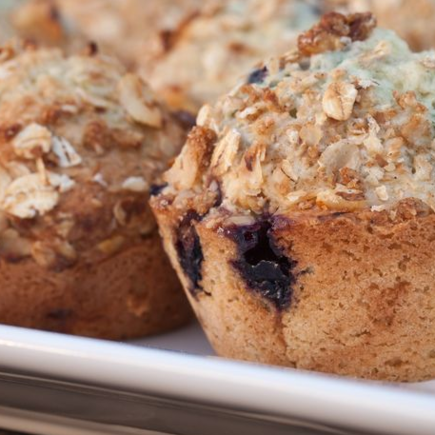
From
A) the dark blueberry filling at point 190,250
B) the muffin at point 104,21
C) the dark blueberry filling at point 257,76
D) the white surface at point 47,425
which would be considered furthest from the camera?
the muffin at point 104,21

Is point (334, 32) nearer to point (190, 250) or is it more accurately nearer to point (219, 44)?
point (190, 250)

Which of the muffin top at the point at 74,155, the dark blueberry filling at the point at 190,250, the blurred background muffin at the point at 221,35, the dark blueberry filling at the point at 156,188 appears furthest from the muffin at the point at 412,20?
the dark blueberry filling at the point at 190,250

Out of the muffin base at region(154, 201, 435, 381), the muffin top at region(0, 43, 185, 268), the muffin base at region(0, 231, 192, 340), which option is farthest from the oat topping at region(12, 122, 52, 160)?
the muffin base at region(154, 201, 435, 381)

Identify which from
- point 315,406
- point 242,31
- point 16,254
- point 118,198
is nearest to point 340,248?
point 315,406

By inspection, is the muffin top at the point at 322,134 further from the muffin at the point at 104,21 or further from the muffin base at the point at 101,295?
the muffin at the point at 104,21

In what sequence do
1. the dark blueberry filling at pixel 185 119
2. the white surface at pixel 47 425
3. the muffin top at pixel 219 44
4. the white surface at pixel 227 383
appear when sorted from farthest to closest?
1. the muffin top at pixel 219 44
2. the dark blueberry filling at pixel 185 119
3. the white surface at pixel 47 425
4. the white surface at pixel 227 383
